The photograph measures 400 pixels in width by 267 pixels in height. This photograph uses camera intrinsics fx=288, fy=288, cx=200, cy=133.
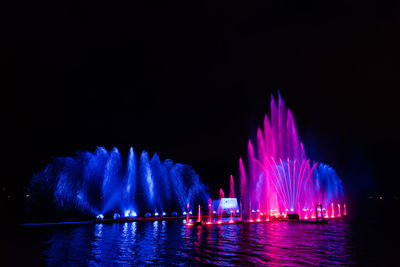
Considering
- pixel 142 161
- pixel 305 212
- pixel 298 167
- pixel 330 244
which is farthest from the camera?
pixel 305 212

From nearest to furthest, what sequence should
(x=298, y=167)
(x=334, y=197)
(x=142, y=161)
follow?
(x=298, y=167)
(x=142, y=161)
(x=334, y=197)

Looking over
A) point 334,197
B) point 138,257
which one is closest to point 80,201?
point 138,257

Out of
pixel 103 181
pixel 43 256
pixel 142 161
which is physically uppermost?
pixel 142 161

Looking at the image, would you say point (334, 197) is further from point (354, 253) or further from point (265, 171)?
point (354, 253)

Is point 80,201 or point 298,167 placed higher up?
point 298,167

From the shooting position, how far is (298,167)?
54.0 metres

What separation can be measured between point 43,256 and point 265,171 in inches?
1704

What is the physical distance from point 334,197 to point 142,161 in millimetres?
61253

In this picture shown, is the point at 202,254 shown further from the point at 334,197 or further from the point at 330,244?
the point at 334,197

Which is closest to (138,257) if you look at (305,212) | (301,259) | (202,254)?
(202,254)

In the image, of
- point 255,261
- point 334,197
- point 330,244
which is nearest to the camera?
point 255,261

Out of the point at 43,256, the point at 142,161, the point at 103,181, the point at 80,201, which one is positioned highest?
the point at 142,161

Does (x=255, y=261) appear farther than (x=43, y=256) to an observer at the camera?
No

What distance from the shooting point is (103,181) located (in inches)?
2159
